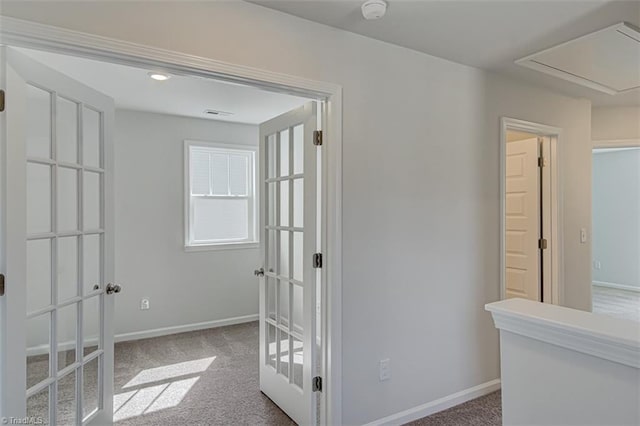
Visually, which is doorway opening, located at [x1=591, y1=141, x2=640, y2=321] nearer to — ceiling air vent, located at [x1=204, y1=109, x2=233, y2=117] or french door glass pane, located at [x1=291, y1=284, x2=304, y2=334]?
french door glass pane, located at [x1=291, y1=284, x2=304, y2=334]

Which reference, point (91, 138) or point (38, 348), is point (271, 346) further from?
point (91, 138)

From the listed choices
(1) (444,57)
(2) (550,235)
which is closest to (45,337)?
(1) (444,57)

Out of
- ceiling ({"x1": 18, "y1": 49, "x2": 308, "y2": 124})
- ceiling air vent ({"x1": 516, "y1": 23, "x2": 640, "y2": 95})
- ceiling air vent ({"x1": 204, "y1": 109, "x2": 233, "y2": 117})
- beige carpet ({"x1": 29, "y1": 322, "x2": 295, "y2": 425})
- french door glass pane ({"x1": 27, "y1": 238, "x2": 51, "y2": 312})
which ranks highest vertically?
ceiling air vent ({"x1": 204, "y1": 109, "x2": 233, "y2": 117})

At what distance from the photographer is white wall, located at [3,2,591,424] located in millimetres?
1860

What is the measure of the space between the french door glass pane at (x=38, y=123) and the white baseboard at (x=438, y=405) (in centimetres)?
228

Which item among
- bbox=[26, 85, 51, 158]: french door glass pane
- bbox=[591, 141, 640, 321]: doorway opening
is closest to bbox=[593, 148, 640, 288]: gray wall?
bbox=[591, 141, 640, 321]: doorway opening

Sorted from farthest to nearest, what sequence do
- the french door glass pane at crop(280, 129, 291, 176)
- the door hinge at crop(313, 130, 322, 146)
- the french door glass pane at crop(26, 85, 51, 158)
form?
the french door glass pane at crop(280, 129, 291, 176) < the door hinge at crop(313, 130, 322, 146) < the french door glass pane at crop(26, 85, 51, 158)

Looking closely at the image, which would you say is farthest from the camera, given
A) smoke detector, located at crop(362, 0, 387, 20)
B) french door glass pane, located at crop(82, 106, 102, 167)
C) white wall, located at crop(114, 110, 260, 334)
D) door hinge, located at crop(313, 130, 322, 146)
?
white wall, located at crop(114, 110, 260, 334)

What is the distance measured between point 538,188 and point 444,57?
64.4 inches

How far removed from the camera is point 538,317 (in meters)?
1.15

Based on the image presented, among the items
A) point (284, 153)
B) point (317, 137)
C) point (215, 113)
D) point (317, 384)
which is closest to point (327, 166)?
point (317, 137)

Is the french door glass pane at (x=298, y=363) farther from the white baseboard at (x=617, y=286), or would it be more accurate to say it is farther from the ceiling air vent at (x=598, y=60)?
the white baseboard at (x=617, y=286)

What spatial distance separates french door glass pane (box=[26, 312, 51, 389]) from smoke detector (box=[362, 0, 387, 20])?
6.96 feet

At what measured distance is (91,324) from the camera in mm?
2061
